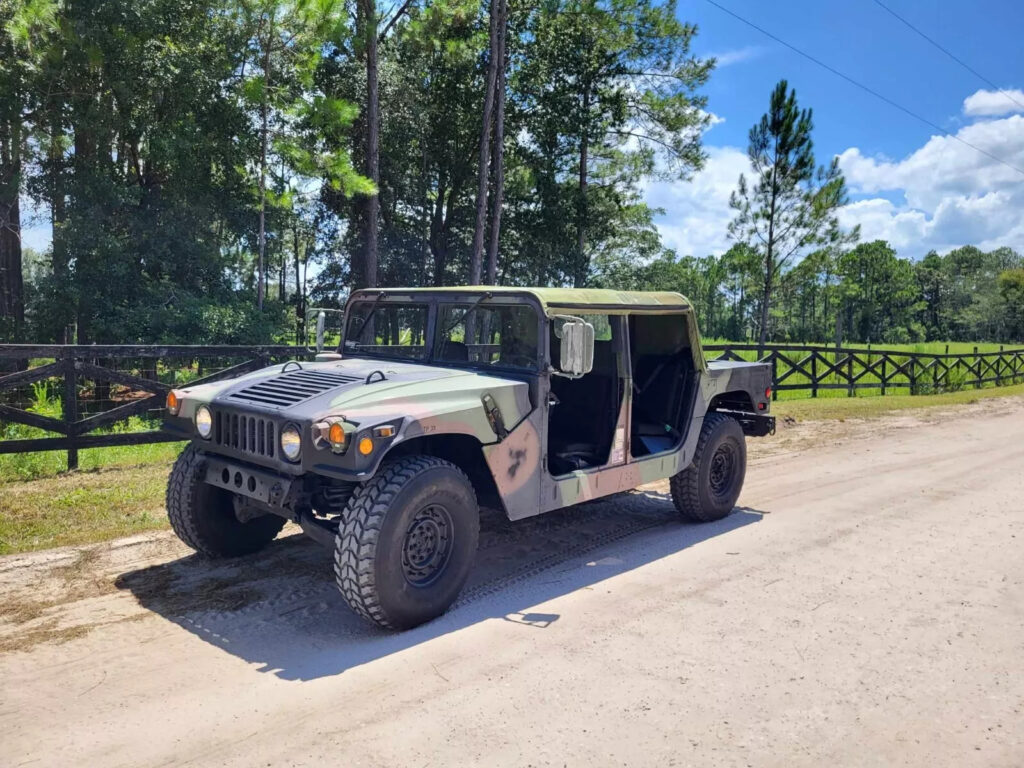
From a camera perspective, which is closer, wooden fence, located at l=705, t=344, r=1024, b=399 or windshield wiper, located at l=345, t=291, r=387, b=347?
windshield wiper, located at l=345, t=291, r=387, b=347

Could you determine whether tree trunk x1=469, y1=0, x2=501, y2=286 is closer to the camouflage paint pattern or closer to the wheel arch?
the camouflage paint pattern

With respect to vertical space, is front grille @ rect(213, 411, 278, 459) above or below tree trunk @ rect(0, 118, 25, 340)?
below

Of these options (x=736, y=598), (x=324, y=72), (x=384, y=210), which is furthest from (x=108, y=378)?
(x=384, y=210)

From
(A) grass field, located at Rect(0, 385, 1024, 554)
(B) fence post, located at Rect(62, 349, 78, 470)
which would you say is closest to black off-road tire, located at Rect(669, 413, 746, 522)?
(A) grass field, located at Rect(0, 385, 1024, 554)

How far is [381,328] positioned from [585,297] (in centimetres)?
166

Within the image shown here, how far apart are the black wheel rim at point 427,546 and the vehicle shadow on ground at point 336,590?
0.30 meters

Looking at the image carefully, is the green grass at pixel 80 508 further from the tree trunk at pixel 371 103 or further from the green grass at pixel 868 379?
the green grass at pixel 868 379

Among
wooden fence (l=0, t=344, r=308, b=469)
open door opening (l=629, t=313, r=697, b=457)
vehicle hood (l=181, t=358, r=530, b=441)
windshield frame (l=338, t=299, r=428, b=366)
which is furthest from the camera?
wooden fence (l=0, t=344, r=308, b=469)

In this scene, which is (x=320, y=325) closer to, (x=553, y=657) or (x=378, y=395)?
(x=378, y=395)

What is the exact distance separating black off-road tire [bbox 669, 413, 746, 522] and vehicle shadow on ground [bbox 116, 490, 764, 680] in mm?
169

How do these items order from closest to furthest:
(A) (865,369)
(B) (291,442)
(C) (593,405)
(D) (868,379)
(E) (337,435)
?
1. (E) (337,435)
2. (B) (291,442)
3. (C) (593,405)
4. (A) (865,369)
5. (D) (868,379)

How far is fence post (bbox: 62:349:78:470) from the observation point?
7.93m

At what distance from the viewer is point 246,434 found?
432 cm

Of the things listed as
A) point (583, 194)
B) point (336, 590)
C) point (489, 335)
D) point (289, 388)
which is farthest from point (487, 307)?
point (583, 194)
